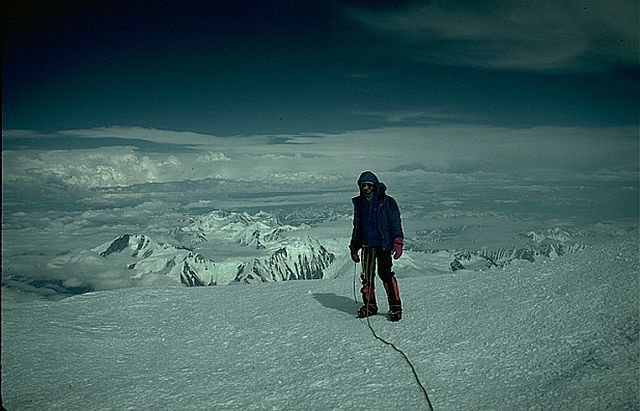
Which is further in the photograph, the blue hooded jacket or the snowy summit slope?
the blue hooded jacket

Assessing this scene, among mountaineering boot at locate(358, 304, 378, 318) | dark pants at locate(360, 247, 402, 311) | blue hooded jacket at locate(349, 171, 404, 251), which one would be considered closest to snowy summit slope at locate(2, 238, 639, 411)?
mountaineering boot at locate(358, 304, 378, 318)

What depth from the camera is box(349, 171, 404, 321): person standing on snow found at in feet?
24.7

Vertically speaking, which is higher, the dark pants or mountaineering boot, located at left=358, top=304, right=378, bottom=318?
the dark pants

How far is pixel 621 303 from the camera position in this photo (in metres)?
6.15

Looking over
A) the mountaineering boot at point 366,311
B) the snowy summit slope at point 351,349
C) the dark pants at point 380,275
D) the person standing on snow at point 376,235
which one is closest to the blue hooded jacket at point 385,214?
the person standing on snow at point 376,235

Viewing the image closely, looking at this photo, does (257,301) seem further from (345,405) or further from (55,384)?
(345,405)

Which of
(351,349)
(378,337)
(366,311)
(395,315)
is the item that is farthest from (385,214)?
(351,349)

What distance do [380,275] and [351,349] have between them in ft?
5.87

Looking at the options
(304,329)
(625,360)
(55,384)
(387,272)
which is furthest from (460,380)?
(55,384)

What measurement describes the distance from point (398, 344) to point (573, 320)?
8.55 feet

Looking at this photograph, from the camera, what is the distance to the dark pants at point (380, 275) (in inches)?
303

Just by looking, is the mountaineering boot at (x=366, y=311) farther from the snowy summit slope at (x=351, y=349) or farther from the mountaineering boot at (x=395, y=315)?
the mountaineering boot at (x=395, y=315)

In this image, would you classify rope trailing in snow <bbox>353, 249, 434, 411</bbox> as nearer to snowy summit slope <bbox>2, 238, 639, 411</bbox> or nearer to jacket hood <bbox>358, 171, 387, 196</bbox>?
snowy summit slope <bbox>2, 238, 639, 411</bbox>

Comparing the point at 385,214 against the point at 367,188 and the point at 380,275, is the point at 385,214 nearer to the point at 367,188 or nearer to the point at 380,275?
the point at 367,188
